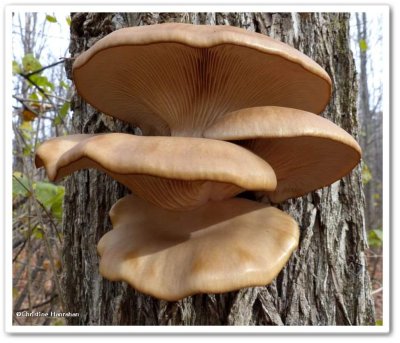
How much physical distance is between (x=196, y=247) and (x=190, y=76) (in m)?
0.65

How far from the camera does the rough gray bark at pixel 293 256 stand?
161cm

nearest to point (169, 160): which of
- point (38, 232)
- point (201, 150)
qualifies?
point (201, 150)

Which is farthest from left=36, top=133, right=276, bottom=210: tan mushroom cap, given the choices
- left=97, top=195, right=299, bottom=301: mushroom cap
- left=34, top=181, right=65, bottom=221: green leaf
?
left=34, top=181, right=65, bottom=221: green leaf

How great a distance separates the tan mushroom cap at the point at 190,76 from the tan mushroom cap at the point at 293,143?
171 millimetres

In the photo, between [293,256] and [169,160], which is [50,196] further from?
[169,160]

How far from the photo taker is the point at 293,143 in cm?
141

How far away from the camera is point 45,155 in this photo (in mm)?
1310

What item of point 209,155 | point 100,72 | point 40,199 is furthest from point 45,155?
point 40,199

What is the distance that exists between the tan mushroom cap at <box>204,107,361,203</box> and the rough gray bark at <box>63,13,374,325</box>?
0.16 m
